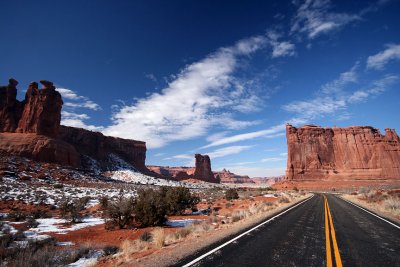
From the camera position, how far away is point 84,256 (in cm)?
930

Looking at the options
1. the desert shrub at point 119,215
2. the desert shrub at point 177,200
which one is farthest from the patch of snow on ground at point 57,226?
the desert shrub at point 177,200

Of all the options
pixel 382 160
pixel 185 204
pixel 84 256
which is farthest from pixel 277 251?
pixel 382 160

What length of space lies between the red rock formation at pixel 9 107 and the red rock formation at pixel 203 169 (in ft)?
374

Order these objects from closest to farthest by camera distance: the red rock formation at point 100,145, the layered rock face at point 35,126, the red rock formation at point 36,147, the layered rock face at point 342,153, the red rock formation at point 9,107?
the red rock formation at point 36,147
the layered rock face at point 35,126
the red rock formation at point 9,107
the red rock formation at point 100,145
the layered rock face at point 342,153

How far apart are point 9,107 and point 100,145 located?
134 feet

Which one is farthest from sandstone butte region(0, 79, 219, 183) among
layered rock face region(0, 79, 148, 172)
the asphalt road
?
the asphalt road

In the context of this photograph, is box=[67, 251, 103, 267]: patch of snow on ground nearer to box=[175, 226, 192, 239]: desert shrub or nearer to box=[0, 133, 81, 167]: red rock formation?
box=[175, 226, 192, 239]: desert shrub

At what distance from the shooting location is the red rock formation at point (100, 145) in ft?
332

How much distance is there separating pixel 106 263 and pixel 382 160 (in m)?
129

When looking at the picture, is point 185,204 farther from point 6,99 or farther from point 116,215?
point 6,99

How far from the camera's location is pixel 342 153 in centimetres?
11756

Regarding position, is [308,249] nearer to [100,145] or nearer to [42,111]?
[42,111]

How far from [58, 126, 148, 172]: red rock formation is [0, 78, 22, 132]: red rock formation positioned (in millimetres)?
19114

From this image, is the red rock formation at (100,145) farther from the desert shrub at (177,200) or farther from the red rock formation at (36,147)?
the desert shrub at (177,200)
